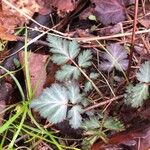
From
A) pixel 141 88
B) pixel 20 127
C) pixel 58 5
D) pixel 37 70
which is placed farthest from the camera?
pixel 58 5

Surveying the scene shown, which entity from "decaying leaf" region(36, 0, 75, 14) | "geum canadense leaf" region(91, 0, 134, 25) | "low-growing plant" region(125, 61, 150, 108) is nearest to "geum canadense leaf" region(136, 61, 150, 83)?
"low-growing plant" region(125, 61, 150, 108)

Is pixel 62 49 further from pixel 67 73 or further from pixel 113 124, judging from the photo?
pixel 113 124

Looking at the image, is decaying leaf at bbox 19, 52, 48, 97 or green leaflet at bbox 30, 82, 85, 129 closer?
green leaflet at bbox 30, 82, 85, 129

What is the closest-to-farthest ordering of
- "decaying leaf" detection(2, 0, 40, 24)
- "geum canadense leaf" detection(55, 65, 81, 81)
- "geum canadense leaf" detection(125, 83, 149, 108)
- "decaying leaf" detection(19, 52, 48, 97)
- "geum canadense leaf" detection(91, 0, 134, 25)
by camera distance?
"geum canadense leaf" detection(125, 83, 149, 108)
"geum canadense leaf" detection(55, 65, 81, 81)
"decaying leaf" detection(19, 52, 48, 97)
"geum canadense leaf" detection(91, 0, 134, 25)
"decaying leaf" detection(2, 0, 40, 24)

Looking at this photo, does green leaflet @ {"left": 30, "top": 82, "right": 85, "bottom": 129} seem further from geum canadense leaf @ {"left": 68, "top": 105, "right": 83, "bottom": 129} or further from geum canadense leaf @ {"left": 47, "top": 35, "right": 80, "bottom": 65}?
geum canadense leaf @ {"left": 47, "top": 35, "right": 80, "bottom": 65}

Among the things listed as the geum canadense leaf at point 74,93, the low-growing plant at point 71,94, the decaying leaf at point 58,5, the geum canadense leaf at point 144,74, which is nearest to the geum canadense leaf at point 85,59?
the low-growing plant at point 71,94

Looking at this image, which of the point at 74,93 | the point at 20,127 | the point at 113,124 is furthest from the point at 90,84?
the point at 20,127

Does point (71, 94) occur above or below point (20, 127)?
above
